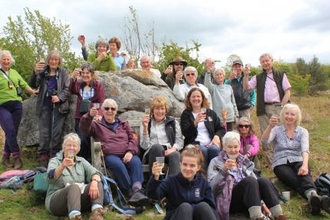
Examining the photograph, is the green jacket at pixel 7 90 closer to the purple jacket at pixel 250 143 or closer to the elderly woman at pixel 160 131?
the elderly woman at pixel 160 131

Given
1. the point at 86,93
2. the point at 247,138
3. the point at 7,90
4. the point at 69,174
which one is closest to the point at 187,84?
the point at 247,138

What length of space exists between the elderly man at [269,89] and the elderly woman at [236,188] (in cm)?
249

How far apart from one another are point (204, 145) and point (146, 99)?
6.93 feet

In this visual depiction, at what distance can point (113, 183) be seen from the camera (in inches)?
235

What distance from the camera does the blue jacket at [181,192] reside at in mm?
4648

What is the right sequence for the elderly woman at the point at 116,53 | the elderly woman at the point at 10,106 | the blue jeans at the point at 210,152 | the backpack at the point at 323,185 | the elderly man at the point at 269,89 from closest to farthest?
the blue jeans at the point at 210,152, the backpack at the point at 323,185, the elderly woman at the point at 10,106, the elderly man at the point at 269,89, the elderly woman at the point at 116,53

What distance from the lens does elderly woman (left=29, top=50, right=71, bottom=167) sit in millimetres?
7176

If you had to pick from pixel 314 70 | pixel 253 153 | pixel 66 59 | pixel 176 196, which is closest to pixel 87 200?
pixel 176 196

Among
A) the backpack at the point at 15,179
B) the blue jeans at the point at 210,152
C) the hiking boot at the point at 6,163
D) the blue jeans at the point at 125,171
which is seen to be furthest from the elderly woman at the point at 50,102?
the blue jeans at the point at 210,152

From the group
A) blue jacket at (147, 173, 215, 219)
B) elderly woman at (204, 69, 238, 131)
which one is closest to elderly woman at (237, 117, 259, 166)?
elderly woman at (204, 69, 238, 131)

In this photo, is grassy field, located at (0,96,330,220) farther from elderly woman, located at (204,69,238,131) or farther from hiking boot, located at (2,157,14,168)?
elderly woman, located at (204,69,238,131)

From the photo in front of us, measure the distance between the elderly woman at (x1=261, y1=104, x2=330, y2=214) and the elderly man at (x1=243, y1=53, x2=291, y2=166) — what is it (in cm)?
118

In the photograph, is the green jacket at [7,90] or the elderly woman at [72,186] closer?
the elderly woman at [72,186]

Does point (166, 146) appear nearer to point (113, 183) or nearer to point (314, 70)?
point (113, 183)
